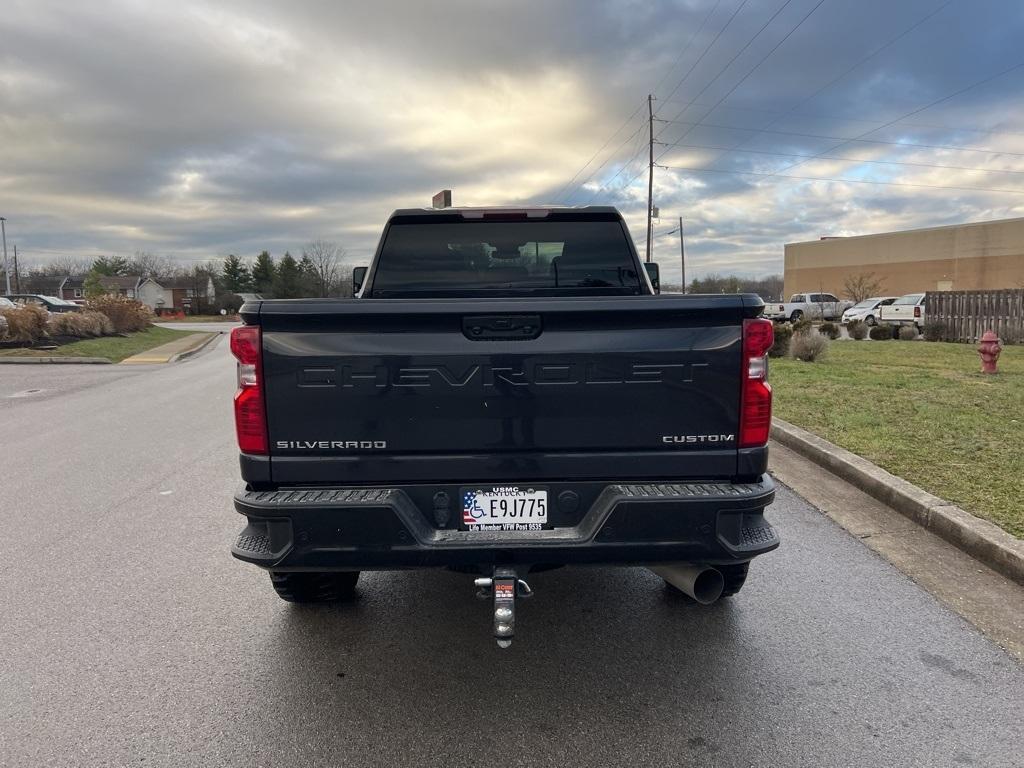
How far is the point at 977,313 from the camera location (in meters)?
19.3

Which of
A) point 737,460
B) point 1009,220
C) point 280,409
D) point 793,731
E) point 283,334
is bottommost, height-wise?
point 793,731

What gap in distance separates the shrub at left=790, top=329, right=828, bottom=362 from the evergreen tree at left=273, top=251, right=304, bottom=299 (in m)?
72.3

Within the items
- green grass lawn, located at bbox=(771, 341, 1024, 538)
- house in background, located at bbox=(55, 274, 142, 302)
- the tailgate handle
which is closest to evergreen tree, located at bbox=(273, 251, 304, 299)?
house in background, located at bbox=(55, 274, 142, 302)

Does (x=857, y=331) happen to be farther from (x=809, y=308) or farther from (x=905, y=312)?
(x=809, y=308)

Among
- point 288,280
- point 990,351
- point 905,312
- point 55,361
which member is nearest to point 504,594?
point 990,351

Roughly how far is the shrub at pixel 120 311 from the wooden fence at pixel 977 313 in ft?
100

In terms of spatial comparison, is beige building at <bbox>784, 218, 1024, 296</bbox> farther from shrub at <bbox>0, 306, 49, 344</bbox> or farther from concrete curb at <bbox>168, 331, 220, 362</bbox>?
shrub at <bbox>0, 306, 49, 344</bbox>

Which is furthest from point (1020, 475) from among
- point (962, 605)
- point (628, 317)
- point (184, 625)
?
point (184, 625)

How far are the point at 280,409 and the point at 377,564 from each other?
724 millimetres

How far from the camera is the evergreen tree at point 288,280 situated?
82.1 m

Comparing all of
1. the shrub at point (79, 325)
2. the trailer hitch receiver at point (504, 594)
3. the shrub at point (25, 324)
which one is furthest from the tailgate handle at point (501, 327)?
the shrub at point (79, 325)

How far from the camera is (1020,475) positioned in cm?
522

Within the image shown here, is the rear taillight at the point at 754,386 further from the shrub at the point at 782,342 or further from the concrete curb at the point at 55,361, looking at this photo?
the concrete curb at the point at 55,361

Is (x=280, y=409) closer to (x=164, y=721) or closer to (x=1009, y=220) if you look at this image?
(x=164, y=721)
